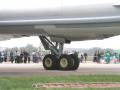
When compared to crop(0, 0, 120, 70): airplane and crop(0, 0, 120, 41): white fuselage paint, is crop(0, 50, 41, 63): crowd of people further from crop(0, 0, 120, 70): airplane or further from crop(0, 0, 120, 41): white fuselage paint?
crop(0, 0, 120, 41): white fuselage paint

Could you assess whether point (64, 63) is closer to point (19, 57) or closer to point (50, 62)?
point (50, 62)

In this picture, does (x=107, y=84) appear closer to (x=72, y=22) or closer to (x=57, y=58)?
(x=72, y=22)

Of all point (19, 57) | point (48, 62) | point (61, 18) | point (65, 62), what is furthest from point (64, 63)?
point (19, 57)

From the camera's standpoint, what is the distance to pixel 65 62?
805 inches

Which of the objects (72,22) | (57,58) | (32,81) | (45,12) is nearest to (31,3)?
(45,12)

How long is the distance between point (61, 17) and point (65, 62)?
10.5ft

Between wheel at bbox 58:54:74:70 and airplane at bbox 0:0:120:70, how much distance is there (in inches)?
34.5

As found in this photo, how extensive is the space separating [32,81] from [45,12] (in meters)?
5.99

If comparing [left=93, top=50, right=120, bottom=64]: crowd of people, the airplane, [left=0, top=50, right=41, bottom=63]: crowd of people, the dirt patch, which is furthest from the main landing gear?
[left=93, top=50, right=120, bottom=64]: crowd of people

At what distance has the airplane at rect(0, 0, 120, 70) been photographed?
1722cm

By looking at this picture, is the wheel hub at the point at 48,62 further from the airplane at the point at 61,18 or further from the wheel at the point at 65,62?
the airplane at the point at 61,18

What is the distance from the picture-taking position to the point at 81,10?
57.2 feet

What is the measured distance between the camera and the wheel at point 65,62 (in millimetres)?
20328

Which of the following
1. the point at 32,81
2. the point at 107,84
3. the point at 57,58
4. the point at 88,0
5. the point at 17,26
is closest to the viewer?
the point at 107,84
